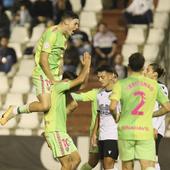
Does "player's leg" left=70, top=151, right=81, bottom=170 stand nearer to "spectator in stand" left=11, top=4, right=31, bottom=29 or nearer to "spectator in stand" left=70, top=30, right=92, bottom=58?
"spectator in stand" left=70, top=30, right=92, bottom=58

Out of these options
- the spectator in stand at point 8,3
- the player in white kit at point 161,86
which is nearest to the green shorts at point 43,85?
the player in white kit at point 161,86

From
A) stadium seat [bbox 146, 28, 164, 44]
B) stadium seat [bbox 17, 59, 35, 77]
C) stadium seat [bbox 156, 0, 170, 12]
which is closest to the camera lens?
stadium seat [bbox 146, 28, 164, 44]

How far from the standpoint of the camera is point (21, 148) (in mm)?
16172

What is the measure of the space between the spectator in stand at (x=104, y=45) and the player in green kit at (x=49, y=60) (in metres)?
6.83

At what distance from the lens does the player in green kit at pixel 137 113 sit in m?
11.1

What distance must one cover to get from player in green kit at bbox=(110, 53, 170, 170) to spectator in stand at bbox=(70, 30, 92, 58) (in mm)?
7645

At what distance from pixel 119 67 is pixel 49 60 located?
6.49 metres

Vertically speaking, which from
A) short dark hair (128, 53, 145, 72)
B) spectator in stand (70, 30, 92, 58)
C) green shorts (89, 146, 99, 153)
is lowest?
green shorts (89, 146, 99, 153)

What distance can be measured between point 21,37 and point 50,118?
906 cm

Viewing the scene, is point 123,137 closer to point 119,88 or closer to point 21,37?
point 119,88

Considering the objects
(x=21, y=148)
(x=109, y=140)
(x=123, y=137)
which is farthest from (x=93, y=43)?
(x=123, y=137)

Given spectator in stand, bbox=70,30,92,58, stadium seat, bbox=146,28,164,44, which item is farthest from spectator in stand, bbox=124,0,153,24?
spectator in stand, bbox=70,30,92,58

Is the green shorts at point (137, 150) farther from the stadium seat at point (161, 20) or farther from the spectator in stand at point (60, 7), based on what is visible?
the spectator in stand at point (60, 7)

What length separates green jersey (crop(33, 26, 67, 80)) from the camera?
11.8 m
